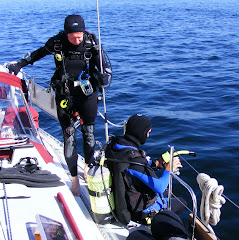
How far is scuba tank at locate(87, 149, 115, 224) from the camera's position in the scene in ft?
10.5

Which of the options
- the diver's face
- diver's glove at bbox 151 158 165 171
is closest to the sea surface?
diver's glove at bbox 151 158 165 171

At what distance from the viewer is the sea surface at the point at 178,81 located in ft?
20.7

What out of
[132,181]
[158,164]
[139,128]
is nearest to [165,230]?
[132,181]

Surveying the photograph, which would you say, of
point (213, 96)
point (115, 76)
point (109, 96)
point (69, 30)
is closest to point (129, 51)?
point (115, 76)

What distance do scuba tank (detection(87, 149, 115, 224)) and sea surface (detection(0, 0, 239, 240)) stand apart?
1.80 metres

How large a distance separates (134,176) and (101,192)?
0.36 metres

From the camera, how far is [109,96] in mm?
10531

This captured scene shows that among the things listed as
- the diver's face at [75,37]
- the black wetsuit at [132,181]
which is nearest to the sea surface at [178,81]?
the black wetsuit at [132,181]

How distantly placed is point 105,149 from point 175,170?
72 cm

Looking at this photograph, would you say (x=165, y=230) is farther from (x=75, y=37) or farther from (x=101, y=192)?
(x=75, y=37)

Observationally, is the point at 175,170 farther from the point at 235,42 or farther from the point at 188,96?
the point at 235,42

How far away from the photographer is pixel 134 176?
3.19 m

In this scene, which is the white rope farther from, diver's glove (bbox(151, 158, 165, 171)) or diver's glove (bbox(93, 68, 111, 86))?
diver's glove (bbox(93, 68, 111, 86))

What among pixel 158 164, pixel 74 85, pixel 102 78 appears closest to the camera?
pixel 158 164
